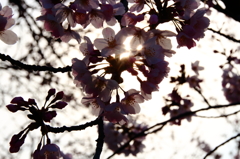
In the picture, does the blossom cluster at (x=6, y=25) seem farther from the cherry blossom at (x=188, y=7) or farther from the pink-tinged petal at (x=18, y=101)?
the cherry blossom at (x=188, y=7)

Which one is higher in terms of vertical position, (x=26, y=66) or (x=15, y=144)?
(x=26, y=66)

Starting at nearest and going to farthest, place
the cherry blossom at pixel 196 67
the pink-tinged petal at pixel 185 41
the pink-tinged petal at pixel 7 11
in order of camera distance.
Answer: the pink-tinged petal at pixel 185 41 → the pink-tinged petal at pixel 7 11 → the cherry blossom at pixel 196 67

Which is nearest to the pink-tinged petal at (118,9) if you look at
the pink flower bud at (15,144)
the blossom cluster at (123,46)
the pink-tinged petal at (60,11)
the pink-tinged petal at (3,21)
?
the blossom cluster at (123,46)

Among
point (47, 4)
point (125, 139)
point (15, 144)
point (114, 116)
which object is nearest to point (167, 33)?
point (114, 116)

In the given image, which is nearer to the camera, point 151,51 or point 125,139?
point 151,51

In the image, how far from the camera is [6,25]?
5.22ft

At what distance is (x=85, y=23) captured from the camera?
4.92 ft

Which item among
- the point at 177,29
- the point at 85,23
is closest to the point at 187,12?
the point at 177,29

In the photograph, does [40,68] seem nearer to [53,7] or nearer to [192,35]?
[53,7]

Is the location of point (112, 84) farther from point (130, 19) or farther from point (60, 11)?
point (60, 11)

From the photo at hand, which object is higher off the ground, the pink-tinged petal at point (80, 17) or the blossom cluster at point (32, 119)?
the pink-tinged petal at point (80, 17)

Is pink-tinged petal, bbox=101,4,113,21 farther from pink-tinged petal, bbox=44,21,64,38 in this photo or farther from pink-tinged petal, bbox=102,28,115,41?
pink-tinged petal, bbox=44,21,64,38

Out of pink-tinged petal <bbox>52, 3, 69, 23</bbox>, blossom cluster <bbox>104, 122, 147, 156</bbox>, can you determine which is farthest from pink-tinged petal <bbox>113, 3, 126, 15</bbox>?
blossom cluster <bbox>104, 122, 147, 156</bbox>

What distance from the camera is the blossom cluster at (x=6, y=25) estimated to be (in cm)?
153
